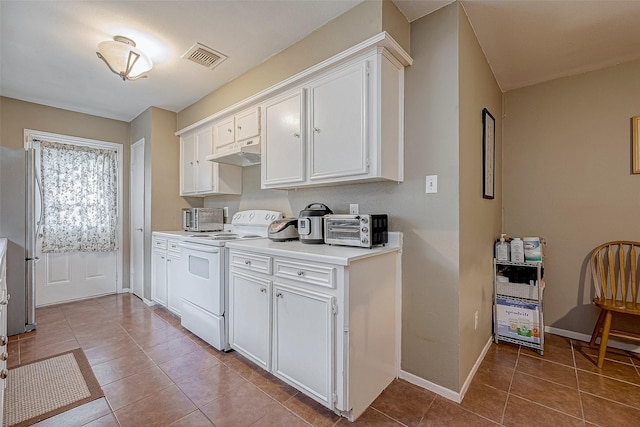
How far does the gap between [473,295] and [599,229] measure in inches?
59.5

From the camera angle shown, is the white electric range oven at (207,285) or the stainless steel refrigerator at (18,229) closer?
the white electric range oven at (207,285)

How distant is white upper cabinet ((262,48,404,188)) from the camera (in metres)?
1.83

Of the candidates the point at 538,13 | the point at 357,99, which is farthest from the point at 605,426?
the point at 538,13

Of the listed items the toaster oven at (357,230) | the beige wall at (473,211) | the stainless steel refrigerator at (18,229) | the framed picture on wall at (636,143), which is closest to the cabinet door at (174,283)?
the stainless steel refrigerator at (18,229)

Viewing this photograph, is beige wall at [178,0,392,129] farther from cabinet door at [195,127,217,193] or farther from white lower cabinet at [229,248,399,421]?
white lower cabinet at [229,248,399,421]

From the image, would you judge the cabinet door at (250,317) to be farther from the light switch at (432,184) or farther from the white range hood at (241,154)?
the light switch at (432,184)

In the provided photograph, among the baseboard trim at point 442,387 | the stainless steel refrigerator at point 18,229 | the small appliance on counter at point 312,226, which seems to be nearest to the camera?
the baseboard trim at point 442,387

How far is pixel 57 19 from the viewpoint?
6.64ft

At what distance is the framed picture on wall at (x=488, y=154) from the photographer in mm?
2293

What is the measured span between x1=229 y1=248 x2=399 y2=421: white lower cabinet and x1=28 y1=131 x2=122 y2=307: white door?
117 inches

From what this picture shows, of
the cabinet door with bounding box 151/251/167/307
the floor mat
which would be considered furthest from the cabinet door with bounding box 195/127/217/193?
the floor mat

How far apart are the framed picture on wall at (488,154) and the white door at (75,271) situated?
4.50 metres

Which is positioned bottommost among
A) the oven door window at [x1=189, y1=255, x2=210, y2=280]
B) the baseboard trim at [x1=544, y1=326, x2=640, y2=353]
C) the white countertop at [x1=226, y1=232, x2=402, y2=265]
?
the baseboard trim at [x1=544, y1=326, x2=640, y2=353]

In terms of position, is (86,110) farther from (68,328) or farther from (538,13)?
(538,13)
